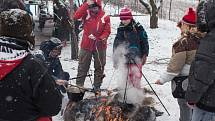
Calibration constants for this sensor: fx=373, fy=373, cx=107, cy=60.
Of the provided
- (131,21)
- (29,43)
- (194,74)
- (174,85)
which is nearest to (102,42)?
(131,21)

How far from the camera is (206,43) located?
11.1ft

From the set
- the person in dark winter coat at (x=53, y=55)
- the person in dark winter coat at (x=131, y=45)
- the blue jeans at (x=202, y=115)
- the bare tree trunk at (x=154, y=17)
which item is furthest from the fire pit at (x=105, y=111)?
the bare tree trunk at (x=154, y=17)

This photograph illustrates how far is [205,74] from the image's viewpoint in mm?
3352

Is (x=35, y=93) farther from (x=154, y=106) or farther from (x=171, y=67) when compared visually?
(x=154, y=106)

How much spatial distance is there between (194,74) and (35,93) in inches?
59.6

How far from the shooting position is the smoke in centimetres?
559

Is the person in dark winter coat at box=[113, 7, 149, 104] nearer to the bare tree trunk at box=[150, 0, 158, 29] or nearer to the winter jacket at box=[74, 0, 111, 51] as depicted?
the winter jacket at box=[74, 0, 111, 51]

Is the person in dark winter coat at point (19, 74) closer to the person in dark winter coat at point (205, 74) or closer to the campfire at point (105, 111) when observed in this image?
the person in dark winter coat at point (205, 74)

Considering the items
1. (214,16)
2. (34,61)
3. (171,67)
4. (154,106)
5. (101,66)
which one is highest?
(214,16)

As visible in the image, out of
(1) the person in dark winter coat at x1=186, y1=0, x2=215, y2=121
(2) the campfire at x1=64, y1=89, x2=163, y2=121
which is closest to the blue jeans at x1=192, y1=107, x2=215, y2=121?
(1) the person in dark winter coat at x1=186, y1=0, x2=215, y2=121

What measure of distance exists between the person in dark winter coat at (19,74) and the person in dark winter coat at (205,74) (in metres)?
1.35

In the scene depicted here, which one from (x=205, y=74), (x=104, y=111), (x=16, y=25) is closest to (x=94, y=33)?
(x=104, y=111)

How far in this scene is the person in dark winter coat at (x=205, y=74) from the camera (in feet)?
11.0

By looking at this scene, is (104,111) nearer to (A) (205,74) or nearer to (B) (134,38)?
(B) (134,38)
